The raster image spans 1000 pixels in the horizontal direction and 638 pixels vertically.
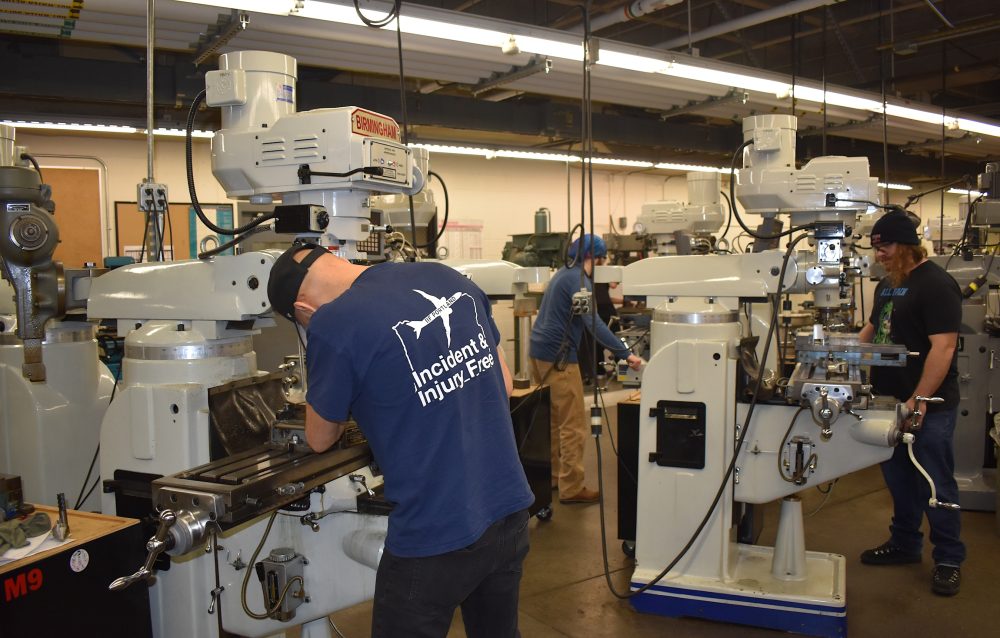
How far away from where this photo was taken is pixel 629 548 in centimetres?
333

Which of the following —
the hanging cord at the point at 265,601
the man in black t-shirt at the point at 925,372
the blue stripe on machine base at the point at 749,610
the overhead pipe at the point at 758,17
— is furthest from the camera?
the overhead pipe at the point at 758,17

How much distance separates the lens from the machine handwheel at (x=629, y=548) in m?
3.32

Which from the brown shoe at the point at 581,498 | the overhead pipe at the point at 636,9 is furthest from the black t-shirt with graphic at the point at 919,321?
the overhead pipe at the point at 636,9

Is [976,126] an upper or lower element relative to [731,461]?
upper

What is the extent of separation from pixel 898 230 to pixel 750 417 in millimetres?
1029

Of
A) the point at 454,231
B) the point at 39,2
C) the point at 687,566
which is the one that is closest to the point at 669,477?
the point at 687,566

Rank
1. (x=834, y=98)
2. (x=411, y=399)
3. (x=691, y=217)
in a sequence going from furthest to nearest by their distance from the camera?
(x=691, y=217) → (x=834, y=98) → (x=411, y=399)

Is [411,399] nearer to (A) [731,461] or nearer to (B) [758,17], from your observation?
(A) [731,461]

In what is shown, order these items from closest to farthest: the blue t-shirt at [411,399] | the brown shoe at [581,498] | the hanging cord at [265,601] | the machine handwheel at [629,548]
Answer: the blue t-shirt at [411,399], the hanging cord at [265,601], the machine handwheel at [629,548], the brown shoe at [581,498]

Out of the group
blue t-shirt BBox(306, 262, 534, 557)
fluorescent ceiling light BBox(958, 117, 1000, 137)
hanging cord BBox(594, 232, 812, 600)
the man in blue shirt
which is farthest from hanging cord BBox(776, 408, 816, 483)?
fluorescent ceiling light BBox(958, 117, 1000, 137)

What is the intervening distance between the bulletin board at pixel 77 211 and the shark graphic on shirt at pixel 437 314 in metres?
4.61

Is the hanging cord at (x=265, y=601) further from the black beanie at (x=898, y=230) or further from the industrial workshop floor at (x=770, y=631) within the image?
the black beanie at (x=898, y=230)

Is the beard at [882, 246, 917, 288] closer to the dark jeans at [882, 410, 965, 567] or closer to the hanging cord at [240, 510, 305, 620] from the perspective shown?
the dark jeans at [882, 410, 965, 567]

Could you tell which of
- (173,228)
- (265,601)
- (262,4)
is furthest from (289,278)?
(173,228)
